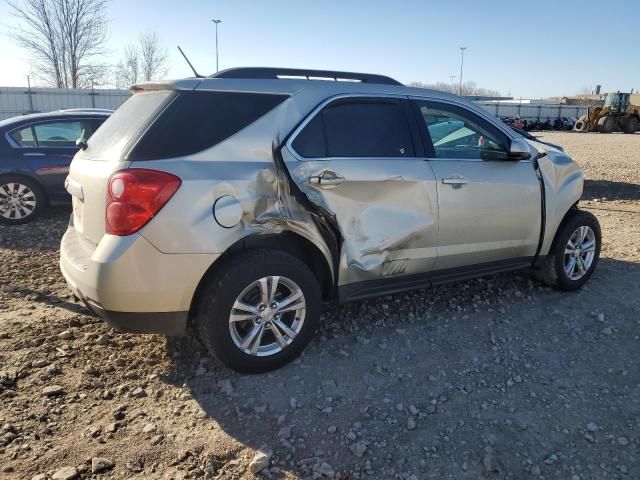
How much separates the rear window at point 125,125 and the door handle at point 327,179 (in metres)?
1.02

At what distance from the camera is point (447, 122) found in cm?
411

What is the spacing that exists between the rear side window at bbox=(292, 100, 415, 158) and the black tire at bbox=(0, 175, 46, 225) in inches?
210

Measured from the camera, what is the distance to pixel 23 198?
7.10 m

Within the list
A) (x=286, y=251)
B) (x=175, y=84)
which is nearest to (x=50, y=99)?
(x=175, y=84)

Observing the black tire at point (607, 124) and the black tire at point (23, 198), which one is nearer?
the black tire at point (23, 198)

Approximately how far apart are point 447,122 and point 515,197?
0.83 m

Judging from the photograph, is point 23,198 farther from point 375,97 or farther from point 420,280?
A: point 420,280

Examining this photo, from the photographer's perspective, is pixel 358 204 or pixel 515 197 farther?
pixel 515 197

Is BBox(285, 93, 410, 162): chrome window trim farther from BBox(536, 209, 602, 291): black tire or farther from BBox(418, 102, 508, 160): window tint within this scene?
BBox(536, 209, 602, 291): black tire

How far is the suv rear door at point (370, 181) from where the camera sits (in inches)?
132

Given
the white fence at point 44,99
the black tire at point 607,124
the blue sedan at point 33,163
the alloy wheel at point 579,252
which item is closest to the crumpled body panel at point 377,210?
the alloy wheel at point 579,252

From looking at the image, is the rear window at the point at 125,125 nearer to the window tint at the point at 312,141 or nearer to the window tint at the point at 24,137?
the window tint at the point at 312,141

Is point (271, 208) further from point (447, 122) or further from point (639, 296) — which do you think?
point (639, 296)

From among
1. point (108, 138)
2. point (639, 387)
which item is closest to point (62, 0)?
point (108, 138)
